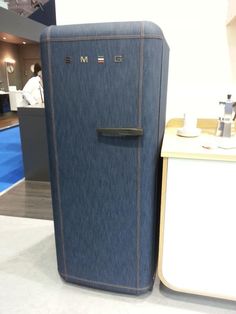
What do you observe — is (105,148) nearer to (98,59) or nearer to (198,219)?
(98,59)

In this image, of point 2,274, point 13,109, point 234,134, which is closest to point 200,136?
point 234,134

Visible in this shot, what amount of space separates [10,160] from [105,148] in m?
3.45

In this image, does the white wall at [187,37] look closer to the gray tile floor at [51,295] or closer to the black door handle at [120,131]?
the black door handle at [120,131]

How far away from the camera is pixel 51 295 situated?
5.16 ft

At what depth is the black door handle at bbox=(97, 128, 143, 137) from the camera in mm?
1222

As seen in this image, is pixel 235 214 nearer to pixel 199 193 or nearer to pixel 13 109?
pixel 199 193

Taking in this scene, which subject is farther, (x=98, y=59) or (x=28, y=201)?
(x=28, y=201)

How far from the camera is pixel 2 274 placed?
5.79ft

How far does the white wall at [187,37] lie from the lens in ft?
5.48

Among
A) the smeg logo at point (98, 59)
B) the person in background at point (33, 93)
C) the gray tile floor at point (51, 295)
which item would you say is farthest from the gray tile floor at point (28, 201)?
the smeg logo at point (98, 59)

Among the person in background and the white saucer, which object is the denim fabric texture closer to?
the white saucer

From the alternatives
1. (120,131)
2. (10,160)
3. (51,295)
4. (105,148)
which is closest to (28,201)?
(51,295)

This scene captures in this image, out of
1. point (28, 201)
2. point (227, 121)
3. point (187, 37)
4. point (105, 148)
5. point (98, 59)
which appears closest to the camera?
point (98, 59)

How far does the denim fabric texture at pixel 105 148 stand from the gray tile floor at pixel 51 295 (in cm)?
8
